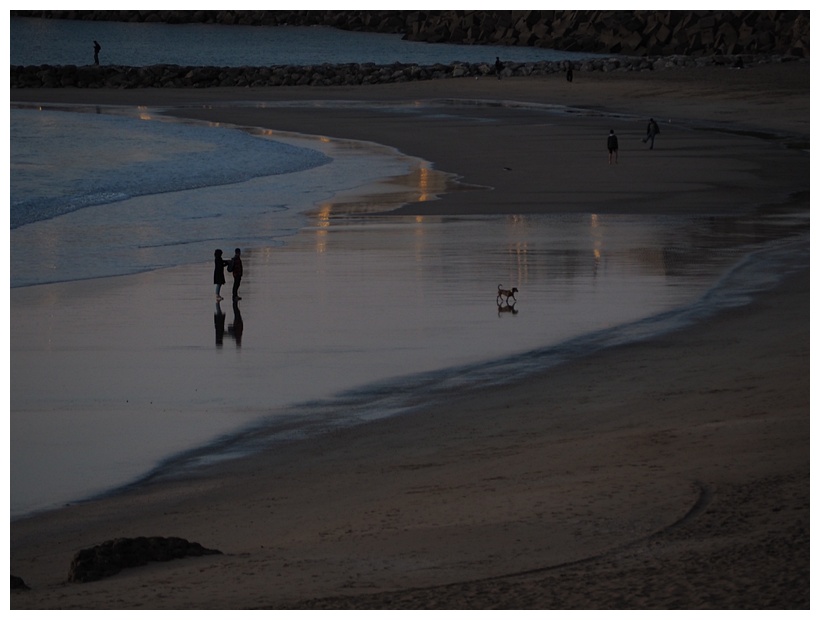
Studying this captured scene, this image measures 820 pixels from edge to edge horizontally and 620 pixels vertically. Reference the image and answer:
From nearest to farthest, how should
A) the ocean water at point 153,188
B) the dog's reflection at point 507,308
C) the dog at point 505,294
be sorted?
1. the dog's reflection at point 507,308
2. the dog at point 505,294
3. the ocean water at point 153,188

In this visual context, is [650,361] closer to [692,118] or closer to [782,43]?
[692,118]

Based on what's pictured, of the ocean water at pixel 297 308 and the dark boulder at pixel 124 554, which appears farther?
the ocean water at pixel 297 308

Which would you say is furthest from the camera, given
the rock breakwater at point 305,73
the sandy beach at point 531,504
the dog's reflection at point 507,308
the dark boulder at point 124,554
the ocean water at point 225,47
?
the ocean water at point 225,47

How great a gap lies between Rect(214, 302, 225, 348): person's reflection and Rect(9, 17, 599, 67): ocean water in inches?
3388

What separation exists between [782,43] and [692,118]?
138 feet

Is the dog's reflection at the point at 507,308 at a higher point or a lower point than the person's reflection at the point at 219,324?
higher

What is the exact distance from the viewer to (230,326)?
1641 cm

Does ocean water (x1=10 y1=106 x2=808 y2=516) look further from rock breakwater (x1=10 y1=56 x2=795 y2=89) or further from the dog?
rock breakwater (x1=10 y1=56 x2=795 y2=89)

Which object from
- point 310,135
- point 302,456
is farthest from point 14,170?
point 302,456

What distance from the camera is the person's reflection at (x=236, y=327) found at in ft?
51.6

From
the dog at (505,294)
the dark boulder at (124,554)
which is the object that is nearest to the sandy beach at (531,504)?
the dark boulder at (124,554)

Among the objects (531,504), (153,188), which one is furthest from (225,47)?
(531,504)

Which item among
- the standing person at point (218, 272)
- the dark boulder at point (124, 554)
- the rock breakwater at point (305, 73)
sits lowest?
the dark boulder at point (124, 554)

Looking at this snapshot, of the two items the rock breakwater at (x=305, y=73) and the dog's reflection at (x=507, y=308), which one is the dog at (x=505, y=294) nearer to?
the dog's reflection at (x=507, y=308)
